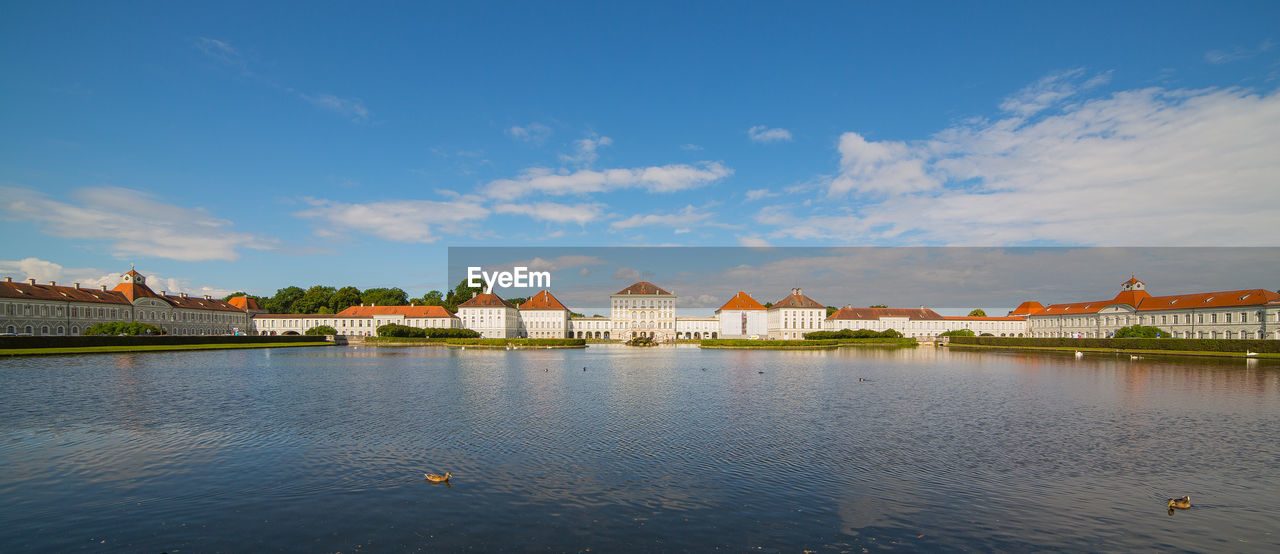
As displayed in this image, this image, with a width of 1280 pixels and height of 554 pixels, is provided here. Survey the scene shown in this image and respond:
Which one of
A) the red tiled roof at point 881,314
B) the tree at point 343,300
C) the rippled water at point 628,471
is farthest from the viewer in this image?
the red tiled roof at point 881,314

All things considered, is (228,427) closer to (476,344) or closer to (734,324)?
(476,344)

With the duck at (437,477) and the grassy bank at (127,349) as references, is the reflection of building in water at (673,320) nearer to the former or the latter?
the grassy bank at (127,349)

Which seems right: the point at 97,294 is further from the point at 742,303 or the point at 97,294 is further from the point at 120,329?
the point at 742,303

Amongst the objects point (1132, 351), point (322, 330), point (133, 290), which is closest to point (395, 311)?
point (322, 330)

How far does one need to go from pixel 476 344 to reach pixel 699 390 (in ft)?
156

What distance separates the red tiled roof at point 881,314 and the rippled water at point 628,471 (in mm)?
89442

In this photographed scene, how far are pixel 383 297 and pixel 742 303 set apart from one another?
60.1 metres

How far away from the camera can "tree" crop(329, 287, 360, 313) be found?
10888 centimetres

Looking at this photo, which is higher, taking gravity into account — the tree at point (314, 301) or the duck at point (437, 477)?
the tree at point (314, 301)

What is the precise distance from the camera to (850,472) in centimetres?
1124

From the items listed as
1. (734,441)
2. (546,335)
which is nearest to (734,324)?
(546,335)

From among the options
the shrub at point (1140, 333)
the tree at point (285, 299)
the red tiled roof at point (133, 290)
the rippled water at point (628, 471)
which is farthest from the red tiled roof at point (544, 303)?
the rippled water at point (628, 471)

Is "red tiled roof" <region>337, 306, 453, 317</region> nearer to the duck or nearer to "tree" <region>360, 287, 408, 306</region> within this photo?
"tree" <region>360, 287, 408, 306</region>

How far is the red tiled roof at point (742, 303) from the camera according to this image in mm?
106938
